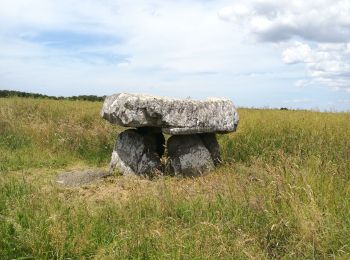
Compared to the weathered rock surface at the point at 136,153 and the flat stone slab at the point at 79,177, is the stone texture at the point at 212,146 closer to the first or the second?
the weathered rock surface at the point at 136,153

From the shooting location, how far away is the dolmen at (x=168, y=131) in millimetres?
8664

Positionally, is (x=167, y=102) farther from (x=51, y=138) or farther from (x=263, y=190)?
(x=51, y=138)

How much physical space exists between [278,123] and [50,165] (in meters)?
A: 5.71

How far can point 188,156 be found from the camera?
916 cm

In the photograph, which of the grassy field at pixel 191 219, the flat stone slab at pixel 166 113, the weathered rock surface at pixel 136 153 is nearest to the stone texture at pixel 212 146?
the flat stone slab at pixel 166 113

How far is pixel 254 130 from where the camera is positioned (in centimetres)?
1103

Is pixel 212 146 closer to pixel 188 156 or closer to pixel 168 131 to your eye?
pixel 188 156

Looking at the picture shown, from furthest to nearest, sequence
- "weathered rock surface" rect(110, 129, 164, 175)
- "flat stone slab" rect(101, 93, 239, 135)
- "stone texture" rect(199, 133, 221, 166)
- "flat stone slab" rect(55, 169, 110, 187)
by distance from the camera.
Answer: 1. "stone texture" rect(199, 133, 221, 166)
2. "weathered rock surface" rect(110, 129, 164, 175)
3. "flat stone slab" rect(101, 93, 239, 135)
4. "flat stone slab" rect(55, 169, 110, 187)

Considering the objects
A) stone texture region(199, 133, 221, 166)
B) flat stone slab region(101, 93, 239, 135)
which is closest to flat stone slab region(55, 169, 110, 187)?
flat stone slab region(101, 93, 239, 135)

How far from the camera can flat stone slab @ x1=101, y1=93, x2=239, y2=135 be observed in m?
8.62

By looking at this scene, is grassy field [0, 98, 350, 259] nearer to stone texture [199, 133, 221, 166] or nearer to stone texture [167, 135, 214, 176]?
stone texture [167, 135, 214, 176]

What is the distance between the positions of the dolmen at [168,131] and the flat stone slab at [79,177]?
46 cm

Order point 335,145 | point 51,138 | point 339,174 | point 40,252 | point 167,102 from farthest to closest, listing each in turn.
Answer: point 51,138 < point 335,145 < point 167,102 < point 339,174 < point 40,252

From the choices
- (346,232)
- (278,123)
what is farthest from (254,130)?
(346,232)
